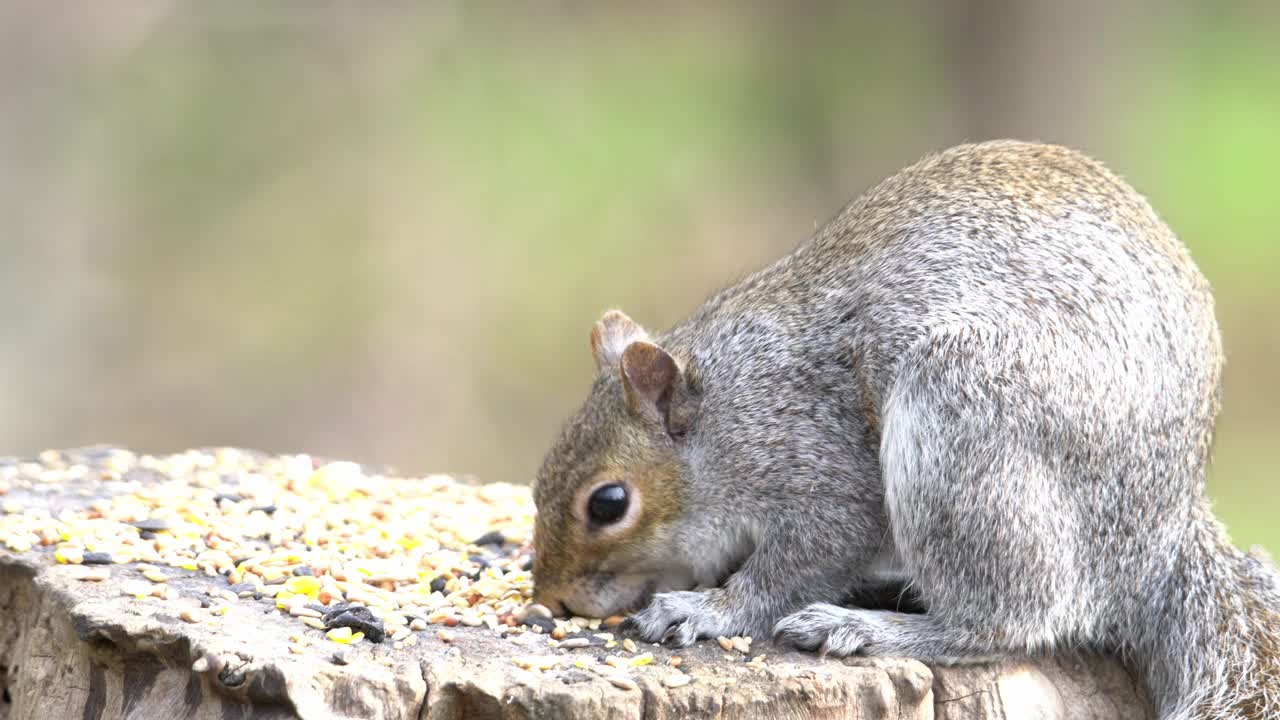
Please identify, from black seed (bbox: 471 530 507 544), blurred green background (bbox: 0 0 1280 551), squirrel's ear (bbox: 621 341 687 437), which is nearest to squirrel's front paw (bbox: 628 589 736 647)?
squirrel's ear (bbox: 621 341 687 437)

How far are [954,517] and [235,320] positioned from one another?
727 cm

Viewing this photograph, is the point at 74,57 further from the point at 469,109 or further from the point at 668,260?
the point at 668,260

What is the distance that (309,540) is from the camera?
13.4 feet

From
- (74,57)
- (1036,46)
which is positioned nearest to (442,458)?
(74,57)

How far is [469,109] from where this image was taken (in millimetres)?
10680

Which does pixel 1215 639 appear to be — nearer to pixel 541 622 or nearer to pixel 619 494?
pixel 619 494

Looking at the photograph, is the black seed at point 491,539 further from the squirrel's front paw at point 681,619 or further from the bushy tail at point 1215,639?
the bushy tail at point 1215,639

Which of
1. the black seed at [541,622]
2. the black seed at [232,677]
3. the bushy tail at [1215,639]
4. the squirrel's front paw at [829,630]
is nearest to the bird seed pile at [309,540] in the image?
the black seed at [541,622]

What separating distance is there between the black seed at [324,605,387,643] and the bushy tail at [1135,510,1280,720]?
1.83m

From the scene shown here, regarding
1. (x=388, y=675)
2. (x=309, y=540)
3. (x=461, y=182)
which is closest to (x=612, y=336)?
(x=309, y=540)

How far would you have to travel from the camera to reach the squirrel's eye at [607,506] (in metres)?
3.58

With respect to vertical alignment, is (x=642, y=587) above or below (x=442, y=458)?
below

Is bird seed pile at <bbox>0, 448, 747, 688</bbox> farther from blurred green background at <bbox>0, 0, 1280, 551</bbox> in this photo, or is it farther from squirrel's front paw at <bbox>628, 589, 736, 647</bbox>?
blurred green background at <bbox>0, 0, 1280, 551</bbox>

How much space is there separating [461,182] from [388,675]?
25.3ft
